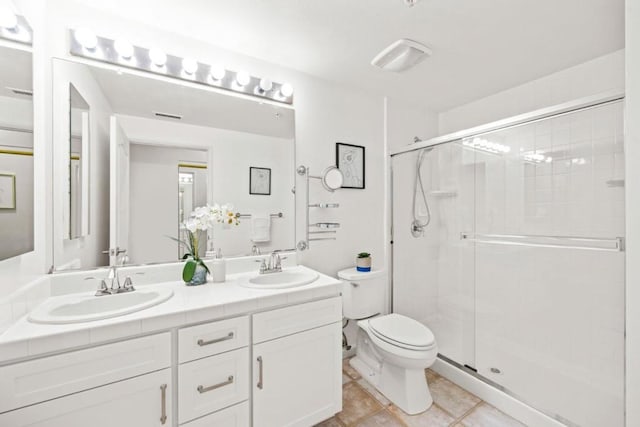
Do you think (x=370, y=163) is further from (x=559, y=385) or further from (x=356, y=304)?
(x=559, y=385)

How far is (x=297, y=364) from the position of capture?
1428 mm

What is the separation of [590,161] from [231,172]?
2403 millimetres

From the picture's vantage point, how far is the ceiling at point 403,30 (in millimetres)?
1434

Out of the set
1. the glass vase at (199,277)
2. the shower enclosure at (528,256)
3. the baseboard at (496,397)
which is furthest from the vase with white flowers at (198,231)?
the baseboard at (496,397)

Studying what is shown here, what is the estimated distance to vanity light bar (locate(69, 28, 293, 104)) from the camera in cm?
144

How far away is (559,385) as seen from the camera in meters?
1.73

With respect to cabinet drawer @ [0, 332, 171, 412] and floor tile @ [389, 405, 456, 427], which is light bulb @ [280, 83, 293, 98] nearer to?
cabinet drawer @ [0, 332, 171, 412]

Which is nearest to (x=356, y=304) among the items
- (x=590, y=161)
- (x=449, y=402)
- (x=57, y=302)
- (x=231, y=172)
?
(x=449, y=402)

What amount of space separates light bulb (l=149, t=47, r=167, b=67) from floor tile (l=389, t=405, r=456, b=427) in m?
2.59

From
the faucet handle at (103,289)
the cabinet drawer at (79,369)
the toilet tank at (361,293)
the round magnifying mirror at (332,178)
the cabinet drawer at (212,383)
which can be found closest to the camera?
the cabinet drawer at (79,369)

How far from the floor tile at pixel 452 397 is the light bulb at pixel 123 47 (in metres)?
2.88

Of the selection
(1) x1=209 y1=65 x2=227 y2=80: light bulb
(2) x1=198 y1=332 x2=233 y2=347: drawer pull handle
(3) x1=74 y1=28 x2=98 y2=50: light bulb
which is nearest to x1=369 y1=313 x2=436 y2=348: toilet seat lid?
(2) x1=198 y1=332 x2=233 y2=347: drawer pull handle

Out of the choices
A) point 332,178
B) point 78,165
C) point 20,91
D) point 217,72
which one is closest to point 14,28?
point 20,91

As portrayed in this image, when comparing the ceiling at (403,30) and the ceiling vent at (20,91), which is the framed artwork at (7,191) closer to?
the ceiling vent at (20,91)
